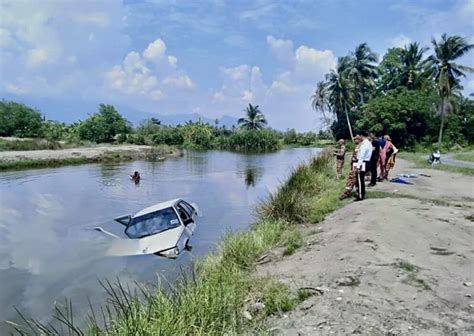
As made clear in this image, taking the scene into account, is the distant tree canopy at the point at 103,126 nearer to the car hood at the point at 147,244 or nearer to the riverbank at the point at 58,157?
the riverbank at the point at 58,157

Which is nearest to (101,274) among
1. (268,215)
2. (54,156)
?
(268,215)

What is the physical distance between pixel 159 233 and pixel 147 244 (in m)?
0.64

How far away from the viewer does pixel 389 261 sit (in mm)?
7422

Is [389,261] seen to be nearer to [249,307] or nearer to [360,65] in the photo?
[249,307]

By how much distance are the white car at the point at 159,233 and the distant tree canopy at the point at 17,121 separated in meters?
67.3

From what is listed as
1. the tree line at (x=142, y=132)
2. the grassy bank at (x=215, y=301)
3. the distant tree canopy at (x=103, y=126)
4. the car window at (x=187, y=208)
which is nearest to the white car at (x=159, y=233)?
the car window at (x=187, y=208)

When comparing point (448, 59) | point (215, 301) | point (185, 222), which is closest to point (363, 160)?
point (185, 222)

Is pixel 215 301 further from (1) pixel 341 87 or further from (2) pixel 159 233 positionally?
(1) pixel 341 87

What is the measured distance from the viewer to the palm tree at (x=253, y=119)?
9850 cm

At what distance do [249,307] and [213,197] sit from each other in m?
18.2

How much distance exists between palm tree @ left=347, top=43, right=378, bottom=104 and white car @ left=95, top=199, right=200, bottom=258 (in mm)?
56517

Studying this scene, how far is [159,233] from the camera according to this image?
12750 millimetres

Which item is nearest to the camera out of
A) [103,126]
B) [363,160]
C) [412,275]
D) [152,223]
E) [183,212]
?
[412,275]

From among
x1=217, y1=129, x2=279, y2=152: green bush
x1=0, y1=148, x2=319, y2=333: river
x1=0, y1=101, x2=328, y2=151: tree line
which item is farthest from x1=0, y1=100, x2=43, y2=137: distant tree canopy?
x1=0, y1=148, x2=319, y2=333: river
